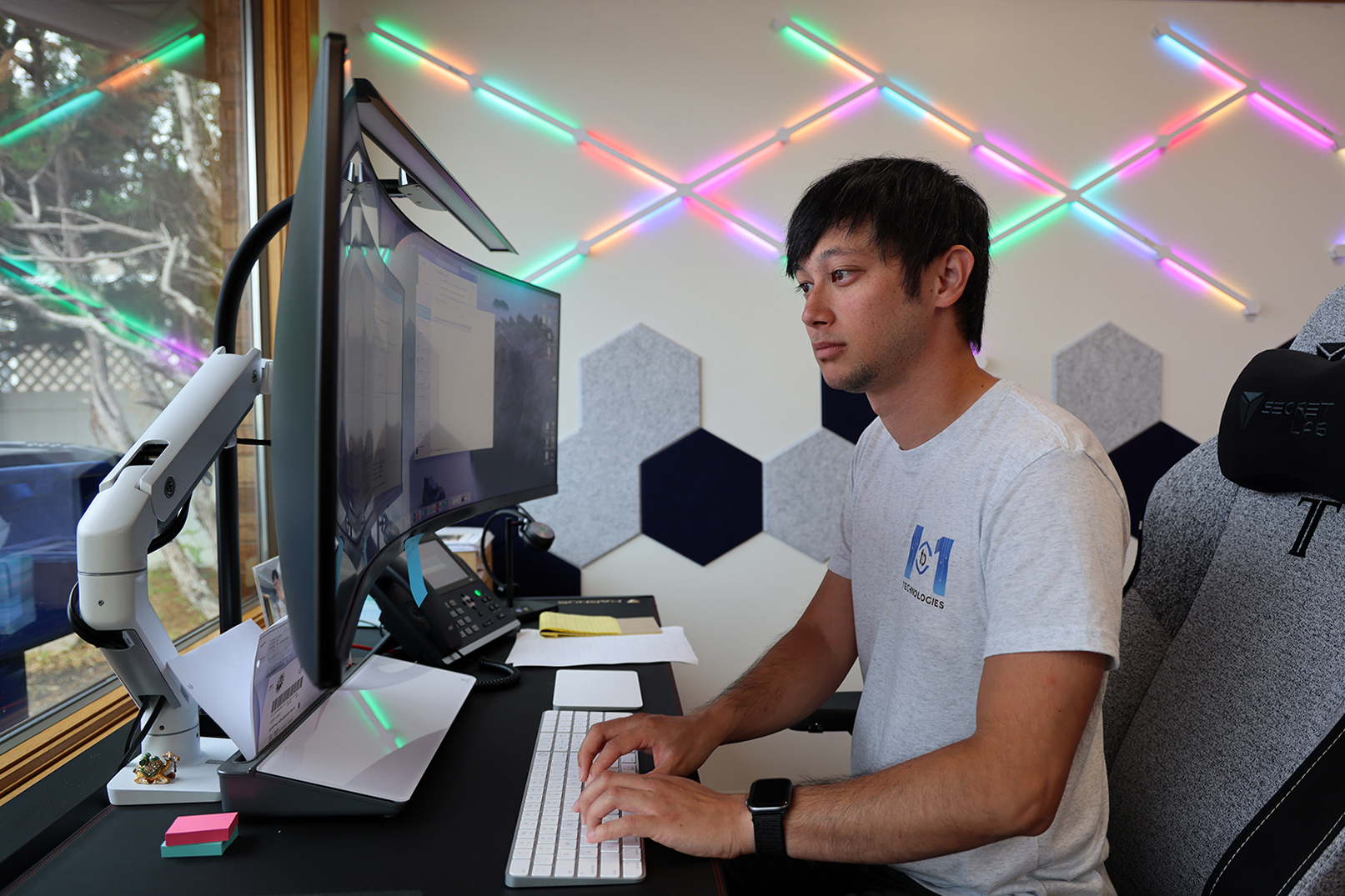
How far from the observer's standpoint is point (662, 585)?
2.19 metres

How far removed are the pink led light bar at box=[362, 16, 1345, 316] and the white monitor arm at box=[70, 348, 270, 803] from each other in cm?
140

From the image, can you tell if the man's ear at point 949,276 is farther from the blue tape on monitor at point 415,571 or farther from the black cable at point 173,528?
the black cable at point 173,528

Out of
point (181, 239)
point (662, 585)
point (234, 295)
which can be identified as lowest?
point (662, 585)

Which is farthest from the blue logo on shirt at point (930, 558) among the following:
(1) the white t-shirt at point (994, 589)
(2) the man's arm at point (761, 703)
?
(2) the man's arm at point (761, 703)

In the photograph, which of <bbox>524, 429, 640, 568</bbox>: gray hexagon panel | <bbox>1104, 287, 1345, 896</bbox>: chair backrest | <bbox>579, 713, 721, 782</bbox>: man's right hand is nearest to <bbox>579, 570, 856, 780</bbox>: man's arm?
<bbox>579, 713, 721, 782</bbox>: man's right hand

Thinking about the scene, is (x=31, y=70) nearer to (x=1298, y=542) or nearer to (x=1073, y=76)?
(x=1298, y=542)

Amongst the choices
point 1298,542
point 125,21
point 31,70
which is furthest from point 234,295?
point 1298,542

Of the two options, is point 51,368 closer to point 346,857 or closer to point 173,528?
point 173,528

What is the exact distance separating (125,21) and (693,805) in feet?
4.74

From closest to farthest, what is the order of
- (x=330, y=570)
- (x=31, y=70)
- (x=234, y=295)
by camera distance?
1. (x=330, y=570)
2. (x=234, y=295)
3. (x=31, y=70)

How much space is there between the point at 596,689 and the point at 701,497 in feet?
3.76

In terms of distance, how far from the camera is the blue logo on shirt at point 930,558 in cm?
91

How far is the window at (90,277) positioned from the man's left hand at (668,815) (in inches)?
30.3

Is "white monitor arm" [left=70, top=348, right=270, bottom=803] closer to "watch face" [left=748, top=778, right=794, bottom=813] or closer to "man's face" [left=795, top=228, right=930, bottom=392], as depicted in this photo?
"watch face" [left=748, top=778, right=794, bottom=813]
